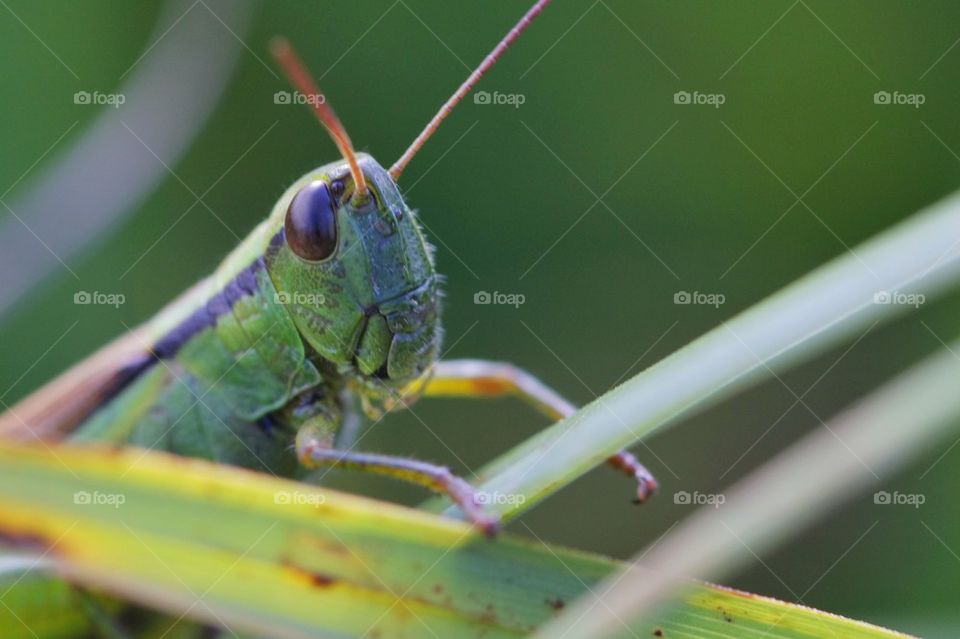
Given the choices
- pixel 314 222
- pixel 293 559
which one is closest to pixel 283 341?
pixel 314 222

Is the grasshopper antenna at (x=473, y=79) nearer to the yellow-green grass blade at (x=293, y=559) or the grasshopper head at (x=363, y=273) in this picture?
the grasshopper head at (x=363, y=273)

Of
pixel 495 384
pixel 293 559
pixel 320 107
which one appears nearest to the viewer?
pixel 293 559

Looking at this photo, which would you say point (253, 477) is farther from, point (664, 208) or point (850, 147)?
point (850, 147)

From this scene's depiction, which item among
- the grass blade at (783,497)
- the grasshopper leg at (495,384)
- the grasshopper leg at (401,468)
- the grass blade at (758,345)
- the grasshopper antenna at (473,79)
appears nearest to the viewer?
the grass blade at (783,497)

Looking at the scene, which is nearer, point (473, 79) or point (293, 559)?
point (293, 559)

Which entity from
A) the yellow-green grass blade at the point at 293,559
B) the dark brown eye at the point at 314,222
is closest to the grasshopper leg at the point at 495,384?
the dark brown eye at the point at 314,222

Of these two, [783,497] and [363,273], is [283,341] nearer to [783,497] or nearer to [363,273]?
[363,273]

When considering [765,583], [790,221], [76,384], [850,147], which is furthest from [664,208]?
[76,384]
